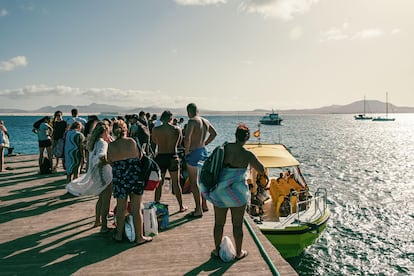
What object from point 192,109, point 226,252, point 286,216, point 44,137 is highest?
point 192,109

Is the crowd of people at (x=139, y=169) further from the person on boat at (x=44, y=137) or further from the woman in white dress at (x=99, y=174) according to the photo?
the person on boat at (x=44, y=137)

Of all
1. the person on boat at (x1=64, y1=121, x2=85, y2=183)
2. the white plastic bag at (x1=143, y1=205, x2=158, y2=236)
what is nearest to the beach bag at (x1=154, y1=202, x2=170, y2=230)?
the white plastic bag at (x1=143, y1=205, x2=158, y2=236)

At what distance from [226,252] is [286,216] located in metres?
7.35

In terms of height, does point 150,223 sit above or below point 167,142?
below

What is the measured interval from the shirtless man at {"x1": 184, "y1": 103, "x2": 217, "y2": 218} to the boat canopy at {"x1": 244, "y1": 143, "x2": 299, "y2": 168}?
16.1 ft

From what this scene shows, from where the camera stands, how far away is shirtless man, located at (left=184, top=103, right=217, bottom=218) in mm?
7008

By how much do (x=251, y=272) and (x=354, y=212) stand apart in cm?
1762

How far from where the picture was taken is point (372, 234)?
16.5 m

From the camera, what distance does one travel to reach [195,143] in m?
7.12

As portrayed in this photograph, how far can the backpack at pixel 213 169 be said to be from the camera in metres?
5.03

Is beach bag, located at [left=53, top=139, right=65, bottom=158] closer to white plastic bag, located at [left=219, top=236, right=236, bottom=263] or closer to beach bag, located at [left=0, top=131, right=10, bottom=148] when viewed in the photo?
beach bag, located at [left=0, top=131, right=10, bottom=148]

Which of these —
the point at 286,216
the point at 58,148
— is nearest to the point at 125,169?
the point at 58,148

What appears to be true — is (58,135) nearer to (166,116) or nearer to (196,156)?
(166,116)

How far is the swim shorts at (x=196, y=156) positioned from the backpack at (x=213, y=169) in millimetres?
2031
